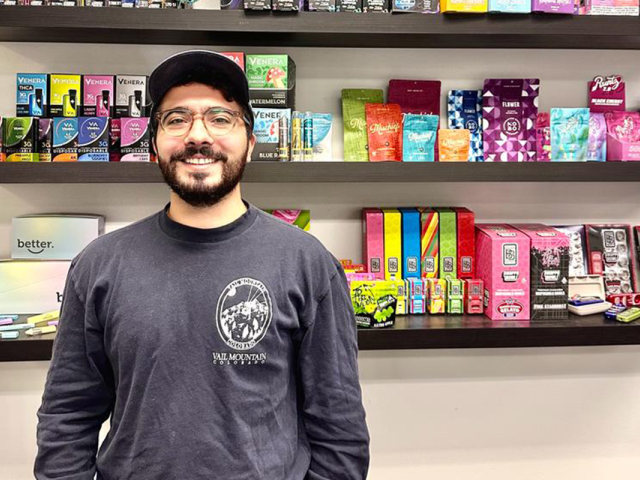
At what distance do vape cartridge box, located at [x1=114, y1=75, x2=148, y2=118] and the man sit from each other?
77 cm

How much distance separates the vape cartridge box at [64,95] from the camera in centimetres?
191

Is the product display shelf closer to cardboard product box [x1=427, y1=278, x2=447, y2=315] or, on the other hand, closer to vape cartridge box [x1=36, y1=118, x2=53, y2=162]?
vape cartridge box [x1=36, y1=118, x2=53, y2=162]

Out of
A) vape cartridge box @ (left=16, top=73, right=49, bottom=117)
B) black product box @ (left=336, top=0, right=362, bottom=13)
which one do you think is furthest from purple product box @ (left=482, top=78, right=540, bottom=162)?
vape cartridge box @ (left=16, top=73, right=49, bottom=117)

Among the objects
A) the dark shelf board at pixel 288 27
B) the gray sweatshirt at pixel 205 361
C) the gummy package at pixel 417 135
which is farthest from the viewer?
the gummy package at pixel 417 135

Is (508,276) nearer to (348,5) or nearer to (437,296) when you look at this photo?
(437,296)

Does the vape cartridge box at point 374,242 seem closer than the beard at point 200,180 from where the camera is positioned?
No

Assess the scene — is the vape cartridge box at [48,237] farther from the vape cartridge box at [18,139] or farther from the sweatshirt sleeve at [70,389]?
the sweatshirt sleeve at [70,389]

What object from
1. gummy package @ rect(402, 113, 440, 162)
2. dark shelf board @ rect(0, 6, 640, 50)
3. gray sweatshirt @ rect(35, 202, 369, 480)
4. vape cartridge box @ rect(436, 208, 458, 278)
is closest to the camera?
gray sweatshirt @ rect(35, 202, 369, 480)

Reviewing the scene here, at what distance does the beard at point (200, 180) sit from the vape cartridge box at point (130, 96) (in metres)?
0.83

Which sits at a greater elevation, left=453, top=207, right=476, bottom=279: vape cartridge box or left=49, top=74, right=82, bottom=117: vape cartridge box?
left=49, top=74, right=82, bottom=117: vape cartridge box

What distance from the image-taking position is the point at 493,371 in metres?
2.28

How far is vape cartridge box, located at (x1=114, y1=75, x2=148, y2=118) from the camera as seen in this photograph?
1.92 metres

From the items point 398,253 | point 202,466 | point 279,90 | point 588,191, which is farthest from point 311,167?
point 588,191

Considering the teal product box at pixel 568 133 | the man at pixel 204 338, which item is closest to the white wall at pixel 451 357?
the teal product box at pixel 568 133
